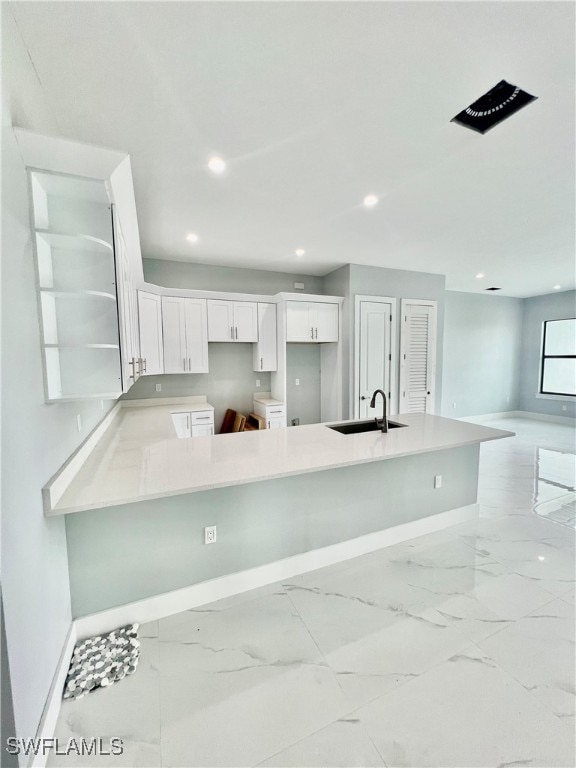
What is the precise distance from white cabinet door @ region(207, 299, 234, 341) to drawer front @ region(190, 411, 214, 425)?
1019 millimetres

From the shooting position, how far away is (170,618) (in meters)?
1.80

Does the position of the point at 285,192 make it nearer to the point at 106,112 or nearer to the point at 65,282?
the point at 106,112

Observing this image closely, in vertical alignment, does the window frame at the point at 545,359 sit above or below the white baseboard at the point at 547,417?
above

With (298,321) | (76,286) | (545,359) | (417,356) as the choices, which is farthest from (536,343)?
(76,286)

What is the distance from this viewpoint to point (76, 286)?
4.74 feet

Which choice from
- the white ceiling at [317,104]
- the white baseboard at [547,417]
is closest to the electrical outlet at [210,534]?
the white ceiling at [317,104]

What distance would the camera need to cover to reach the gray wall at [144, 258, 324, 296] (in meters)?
4.24

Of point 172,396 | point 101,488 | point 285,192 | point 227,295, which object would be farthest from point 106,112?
point 172,396

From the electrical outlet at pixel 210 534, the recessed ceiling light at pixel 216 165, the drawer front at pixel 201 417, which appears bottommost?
the electrical outlet at pixel 210 534

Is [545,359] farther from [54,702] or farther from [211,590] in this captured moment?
[54,702]

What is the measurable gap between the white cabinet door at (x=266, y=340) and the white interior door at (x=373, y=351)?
1.25 meters

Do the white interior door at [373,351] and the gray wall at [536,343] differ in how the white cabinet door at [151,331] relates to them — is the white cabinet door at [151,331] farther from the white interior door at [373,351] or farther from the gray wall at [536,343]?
the gray wall at [536,343]

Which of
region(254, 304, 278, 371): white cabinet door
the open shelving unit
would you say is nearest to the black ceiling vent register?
the open shelving unit

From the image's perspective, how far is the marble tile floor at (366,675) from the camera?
1190mm
